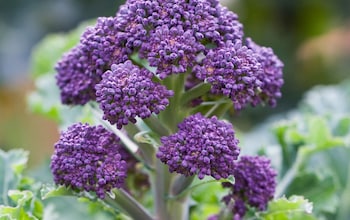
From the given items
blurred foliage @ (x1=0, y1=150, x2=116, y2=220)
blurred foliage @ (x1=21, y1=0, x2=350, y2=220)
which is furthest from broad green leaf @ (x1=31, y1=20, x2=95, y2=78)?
blurred foliage @ (x1=0, y1=150, x2=116, y2=220)

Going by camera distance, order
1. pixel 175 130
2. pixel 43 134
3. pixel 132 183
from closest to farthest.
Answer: pixel 175 130 → pixel 132 183 → pixel 43 134

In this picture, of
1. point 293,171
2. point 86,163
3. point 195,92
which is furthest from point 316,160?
point 86,163

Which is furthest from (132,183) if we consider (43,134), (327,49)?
(327,49)

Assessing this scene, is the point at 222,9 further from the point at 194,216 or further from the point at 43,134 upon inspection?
the point at 43,134

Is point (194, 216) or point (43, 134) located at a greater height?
point (43, 134)

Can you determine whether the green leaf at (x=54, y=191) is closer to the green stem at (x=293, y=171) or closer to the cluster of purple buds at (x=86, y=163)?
the cluster of purple buds at (x=86, y=163)

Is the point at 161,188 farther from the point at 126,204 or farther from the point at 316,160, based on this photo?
the point at 316,160

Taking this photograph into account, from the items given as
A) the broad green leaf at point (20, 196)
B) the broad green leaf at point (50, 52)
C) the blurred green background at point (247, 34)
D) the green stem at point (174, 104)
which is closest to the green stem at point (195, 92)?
the green stem at point (174, 104)
